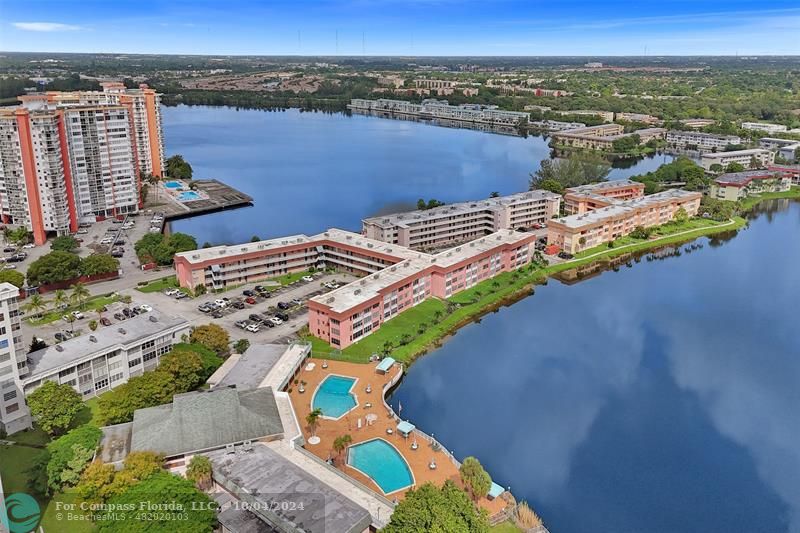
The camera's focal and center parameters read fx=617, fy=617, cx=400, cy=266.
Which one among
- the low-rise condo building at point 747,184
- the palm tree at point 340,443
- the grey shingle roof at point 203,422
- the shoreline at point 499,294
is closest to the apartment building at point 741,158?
the low-rise condo building at point 747,184

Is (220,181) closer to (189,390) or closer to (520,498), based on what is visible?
(189,390)

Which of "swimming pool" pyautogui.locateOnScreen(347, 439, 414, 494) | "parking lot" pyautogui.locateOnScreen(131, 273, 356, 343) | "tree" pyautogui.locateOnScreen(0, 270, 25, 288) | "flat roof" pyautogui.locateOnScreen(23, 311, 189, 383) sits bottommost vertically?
"swimming pool" pyautogui.locateOnScreen(347, 439, 414, 494)

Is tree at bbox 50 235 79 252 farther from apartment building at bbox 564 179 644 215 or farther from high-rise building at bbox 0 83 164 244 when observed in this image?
apartment building at bbox 564 179 644 215

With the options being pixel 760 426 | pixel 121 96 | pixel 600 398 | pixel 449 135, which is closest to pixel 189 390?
pixel 600 398

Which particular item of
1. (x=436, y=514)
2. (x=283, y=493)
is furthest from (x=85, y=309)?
(x=436, y=514)

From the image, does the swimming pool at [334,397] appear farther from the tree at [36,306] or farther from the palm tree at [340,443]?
the tree at [36,306]

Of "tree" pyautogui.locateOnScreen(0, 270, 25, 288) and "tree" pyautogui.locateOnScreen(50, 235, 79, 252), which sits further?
"tree" pyautogui.locateOnScreen(50, 235, 79, 252)

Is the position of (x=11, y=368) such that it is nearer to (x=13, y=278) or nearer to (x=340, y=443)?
(x=340, y=443)

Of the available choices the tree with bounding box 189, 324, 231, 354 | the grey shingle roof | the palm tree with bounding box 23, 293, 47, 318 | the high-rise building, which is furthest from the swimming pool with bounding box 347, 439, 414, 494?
the high-rise building
